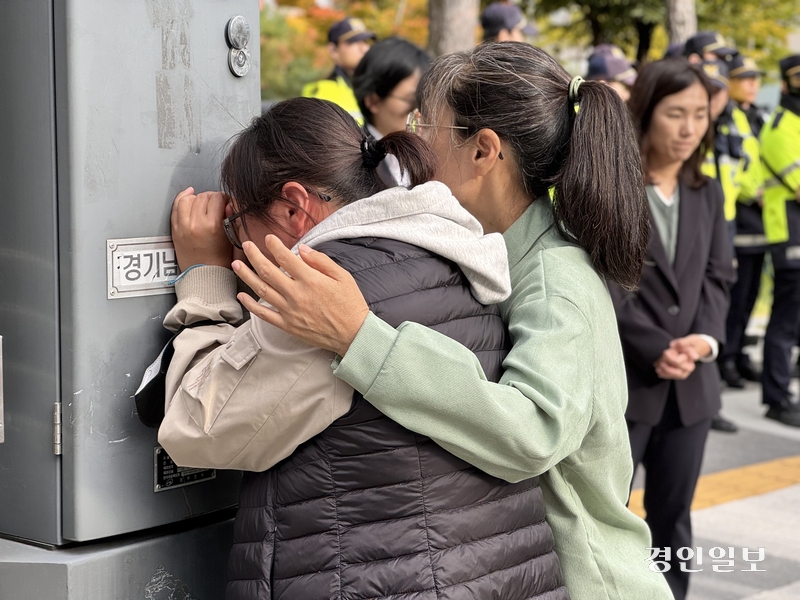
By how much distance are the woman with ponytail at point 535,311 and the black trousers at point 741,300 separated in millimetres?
5879

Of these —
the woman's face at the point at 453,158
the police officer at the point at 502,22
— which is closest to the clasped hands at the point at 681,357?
the woman's face at the point at 453,158

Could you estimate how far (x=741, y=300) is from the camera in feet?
24.7

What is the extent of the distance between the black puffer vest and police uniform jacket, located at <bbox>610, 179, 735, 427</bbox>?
Result: 1912 millimetres

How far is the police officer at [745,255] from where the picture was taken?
736cm

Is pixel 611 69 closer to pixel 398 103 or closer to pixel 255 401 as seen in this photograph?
pixel 398 103

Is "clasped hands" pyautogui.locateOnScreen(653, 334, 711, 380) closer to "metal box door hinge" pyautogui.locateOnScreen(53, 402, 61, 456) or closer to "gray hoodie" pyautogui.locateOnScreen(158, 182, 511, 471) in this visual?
"gray hoodie" pyautogui.locateOnScreen(158, 182, 511, 471)

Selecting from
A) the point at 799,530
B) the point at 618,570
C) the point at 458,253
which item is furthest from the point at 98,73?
the point at 799,530

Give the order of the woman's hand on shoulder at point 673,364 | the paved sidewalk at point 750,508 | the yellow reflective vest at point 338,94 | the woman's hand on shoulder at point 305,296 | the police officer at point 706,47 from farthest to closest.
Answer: the police officer at point 706,47 → the yellow reflective vest at point 338,94 → the paved sidewalk at point 750,508 → the woman's hand on shoulder at point 673,364 → the woman's hand on shoulder at point 305,296

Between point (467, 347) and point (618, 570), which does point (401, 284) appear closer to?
point (467, 347)

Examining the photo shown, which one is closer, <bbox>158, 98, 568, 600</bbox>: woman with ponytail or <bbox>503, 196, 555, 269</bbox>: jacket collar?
<bbox>158, 98, 568, 600</bbox>: woman with ponytail

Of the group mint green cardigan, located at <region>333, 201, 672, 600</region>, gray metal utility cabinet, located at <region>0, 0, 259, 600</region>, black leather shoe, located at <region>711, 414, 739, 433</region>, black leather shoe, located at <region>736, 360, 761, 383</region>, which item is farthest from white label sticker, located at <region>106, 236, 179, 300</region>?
black leather shoe, located at <region>736, 360, 761, 383</region>

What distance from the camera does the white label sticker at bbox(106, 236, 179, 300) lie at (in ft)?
5.32

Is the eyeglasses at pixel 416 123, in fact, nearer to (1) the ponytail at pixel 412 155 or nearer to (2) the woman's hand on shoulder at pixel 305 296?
(1) the ponytail at pixel 412 155

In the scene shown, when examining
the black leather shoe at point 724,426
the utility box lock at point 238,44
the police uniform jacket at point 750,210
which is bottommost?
the black leather shoe at point 724,426
